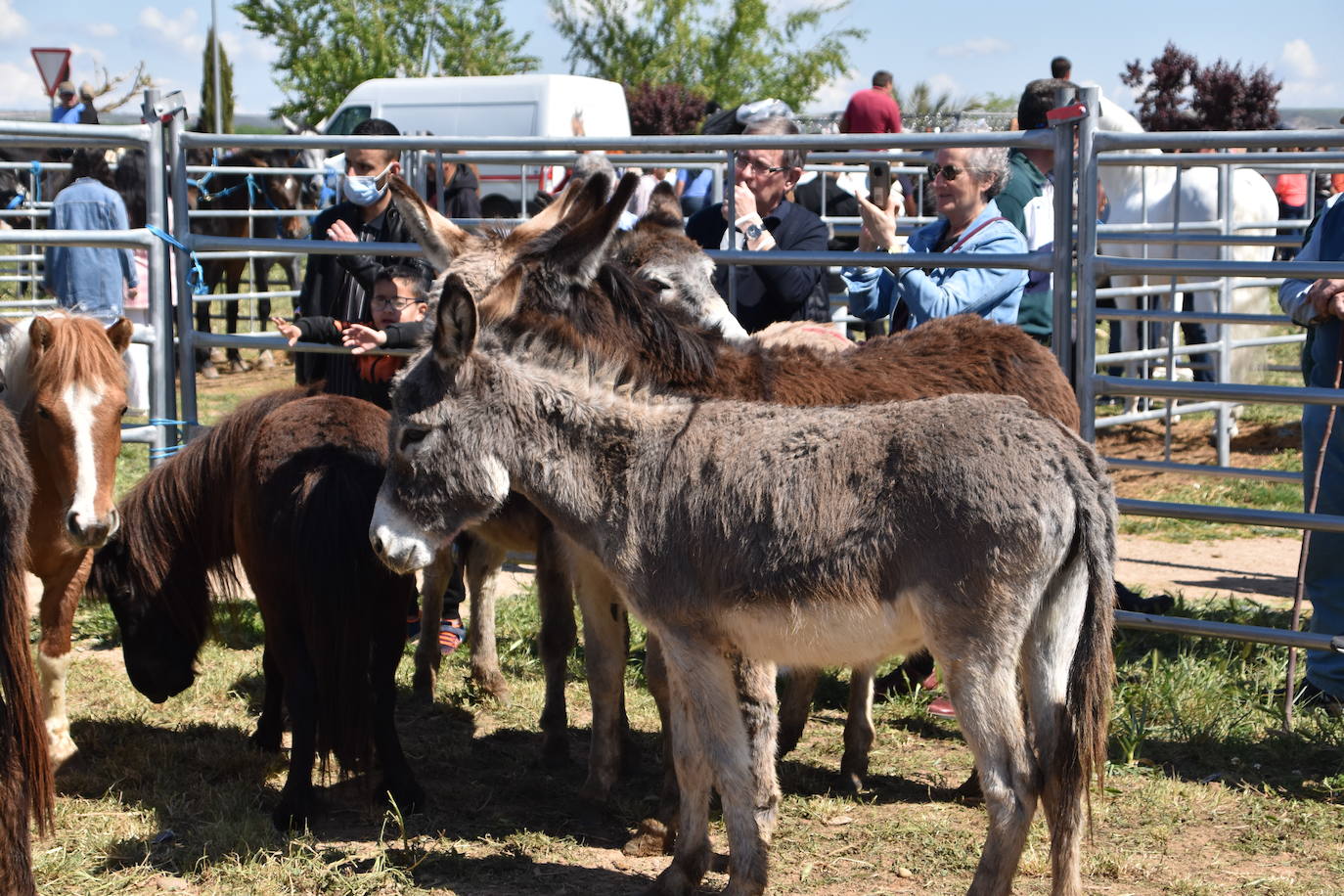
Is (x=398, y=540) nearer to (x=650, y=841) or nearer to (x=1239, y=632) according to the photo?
(x=650, y=841)

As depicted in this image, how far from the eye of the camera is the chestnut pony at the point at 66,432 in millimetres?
4125

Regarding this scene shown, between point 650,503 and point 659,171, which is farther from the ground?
point 659,171

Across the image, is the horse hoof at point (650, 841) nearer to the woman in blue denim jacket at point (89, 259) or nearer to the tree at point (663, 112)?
the woman in blue denim jacket at point (89, 259)

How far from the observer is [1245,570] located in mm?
7484

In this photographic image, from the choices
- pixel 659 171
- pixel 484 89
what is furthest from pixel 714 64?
pixel 659 171

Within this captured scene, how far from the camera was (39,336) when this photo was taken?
4.16 metres

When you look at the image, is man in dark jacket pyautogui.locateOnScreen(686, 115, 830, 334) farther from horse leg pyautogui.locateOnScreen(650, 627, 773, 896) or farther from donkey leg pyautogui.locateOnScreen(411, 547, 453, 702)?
horse leg pyautogui.locateOnScreen(650, 627, 773, 896)

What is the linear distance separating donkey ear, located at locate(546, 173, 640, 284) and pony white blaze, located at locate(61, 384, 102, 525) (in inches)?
67.5

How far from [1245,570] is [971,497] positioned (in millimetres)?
5216

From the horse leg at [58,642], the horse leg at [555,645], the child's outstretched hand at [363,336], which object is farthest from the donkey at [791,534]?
the horse leg at [58,642]

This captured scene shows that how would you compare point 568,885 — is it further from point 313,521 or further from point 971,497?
point 971,497

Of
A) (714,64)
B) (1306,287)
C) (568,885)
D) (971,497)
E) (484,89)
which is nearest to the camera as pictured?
(971,497)

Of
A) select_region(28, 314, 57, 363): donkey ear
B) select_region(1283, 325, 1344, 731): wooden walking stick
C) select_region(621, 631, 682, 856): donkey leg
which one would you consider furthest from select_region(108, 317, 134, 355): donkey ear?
select_region(1283, 325, 1344, 731): wooden walking stick

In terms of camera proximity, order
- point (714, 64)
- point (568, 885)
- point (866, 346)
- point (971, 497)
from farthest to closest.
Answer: point (714, 64) < point (866, 346) < point (568, 885) < point (971, 497)
